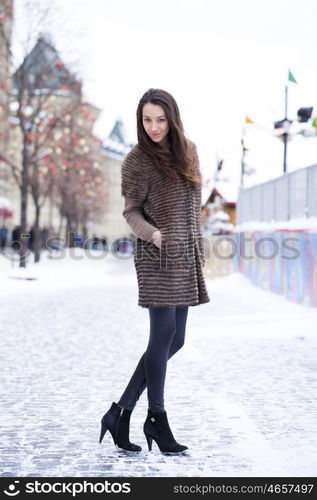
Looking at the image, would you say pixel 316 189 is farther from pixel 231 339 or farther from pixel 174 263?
pixel 174 263

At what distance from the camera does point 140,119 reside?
4.36 meters

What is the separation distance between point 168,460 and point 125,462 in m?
0.20

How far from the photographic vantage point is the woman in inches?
167

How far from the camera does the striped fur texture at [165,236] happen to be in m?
4.25

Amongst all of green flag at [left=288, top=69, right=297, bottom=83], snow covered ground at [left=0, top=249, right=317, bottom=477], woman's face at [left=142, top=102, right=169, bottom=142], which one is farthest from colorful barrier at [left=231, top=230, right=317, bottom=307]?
woman's face at [left=142, top=102, right=169, bottom=142]

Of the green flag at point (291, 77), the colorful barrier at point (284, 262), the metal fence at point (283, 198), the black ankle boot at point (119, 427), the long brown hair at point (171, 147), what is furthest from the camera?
the green flag at point (291, 77)

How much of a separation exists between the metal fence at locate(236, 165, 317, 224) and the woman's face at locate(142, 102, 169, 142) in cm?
1097

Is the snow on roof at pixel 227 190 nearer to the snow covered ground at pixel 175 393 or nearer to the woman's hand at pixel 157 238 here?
the snow covered ground at pixel 175 393

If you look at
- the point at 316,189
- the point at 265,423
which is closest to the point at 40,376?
the point at 265,423

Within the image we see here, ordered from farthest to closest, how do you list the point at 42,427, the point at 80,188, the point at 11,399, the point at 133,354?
the point at 80,188 < the point at 133,354 < the point at 11,399 < the point at 42,427

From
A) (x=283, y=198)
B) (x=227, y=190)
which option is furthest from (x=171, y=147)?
(x=227, y=190)

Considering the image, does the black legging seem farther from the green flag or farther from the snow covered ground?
the green flag

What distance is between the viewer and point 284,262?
1745 cm

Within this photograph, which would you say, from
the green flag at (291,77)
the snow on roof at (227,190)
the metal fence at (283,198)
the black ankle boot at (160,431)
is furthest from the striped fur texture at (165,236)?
the snow on roof at (227,190)
